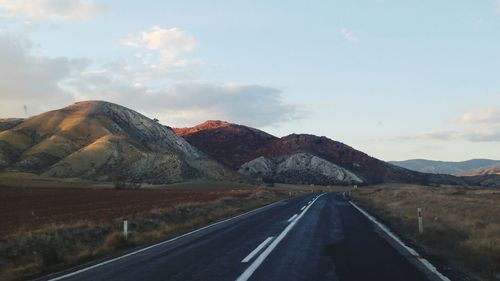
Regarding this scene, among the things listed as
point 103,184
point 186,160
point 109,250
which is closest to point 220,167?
point 186,160

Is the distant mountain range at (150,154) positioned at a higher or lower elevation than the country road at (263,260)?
higher

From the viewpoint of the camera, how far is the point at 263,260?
461 inches

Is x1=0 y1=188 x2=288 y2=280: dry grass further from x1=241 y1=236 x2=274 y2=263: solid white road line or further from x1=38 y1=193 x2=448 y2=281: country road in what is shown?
x1=241 y1=236 x2=274 y2=263: solid white road line

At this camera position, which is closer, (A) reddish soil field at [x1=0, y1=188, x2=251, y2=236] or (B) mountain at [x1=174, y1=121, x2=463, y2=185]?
(A) reddish soil field at [x1=0, y1=188, x2=251, y2=236]

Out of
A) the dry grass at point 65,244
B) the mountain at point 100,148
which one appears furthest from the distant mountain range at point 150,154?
the dry grass at point 65,244

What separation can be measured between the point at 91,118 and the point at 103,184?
55.5 metres

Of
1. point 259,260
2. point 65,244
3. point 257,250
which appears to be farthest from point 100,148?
point 259,260

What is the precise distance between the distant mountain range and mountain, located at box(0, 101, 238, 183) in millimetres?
229

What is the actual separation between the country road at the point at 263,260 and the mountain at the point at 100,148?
102 m

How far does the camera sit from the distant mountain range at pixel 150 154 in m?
120

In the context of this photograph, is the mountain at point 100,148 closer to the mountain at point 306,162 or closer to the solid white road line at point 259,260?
the mountain at point 306,162

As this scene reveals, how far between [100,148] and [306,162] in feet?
238

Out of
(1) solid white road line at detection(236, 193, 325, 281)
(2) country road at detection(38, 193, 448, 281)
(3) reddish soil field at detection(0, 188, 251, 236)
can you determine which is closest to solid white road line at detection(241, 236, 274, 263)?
(2) country road at detection(38, 193, 448, 281)

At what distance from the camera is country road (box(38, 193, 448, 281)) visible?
9.85 metres
